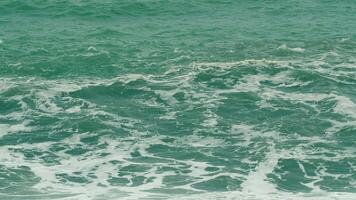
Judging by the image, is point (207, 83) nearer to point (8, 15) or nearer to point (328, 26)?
point (328, 26)

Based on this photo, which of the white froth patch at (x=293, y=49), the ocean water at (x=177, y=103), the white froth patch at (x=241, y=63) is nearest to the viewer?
the ocean water at (x=177, y=103)

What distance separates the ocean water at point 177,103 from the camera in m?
16.7

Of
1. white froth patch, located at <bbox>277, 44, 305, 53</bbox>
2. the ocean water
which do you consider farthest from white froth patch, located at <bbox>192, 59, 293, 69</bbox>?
white froth patch, located at <bbox>277, 44, 305, 53</bbox>

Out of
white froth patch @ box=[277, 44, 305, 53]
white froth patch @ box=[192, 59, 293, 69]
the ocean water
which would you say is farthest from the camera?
white froth patch @ box=[277, 44, 305, 53]

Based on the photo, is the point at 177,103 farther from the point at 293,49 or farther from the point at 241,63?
the point at 293,49

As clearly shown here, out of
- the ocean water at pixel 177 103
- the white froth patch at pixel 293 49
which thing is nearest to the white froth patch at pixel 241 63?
the ocean water at pixel 177 103

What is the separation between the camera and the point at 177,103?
21.8 m

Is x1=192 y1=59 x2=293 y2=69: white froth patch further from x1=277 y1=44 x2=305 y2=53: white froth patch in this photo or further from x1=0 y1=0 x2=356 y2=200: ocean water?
x1=277 y1=44 x2=305 y2=53: white froth patch

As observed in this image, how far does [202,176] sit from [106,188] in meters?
2.26

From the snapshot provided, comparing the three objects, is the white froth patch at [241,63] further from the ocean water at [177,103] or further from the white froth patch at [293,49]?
the white froth patch at [293,49]

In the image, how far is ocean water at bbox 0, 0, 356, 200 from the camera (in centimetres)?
1672

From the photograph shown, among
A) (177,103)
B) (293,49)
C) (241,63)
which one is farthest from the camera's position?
(293,49)

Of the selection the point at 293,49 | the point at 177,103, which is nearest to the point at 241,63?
the point at 293,49

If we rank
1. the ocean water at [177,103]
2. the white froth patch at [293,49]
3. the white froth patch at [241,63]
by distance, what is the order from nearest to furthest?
the ocean water at [177,103] < the white froth patch at [241,63] < the white froth patch at [293,49]
